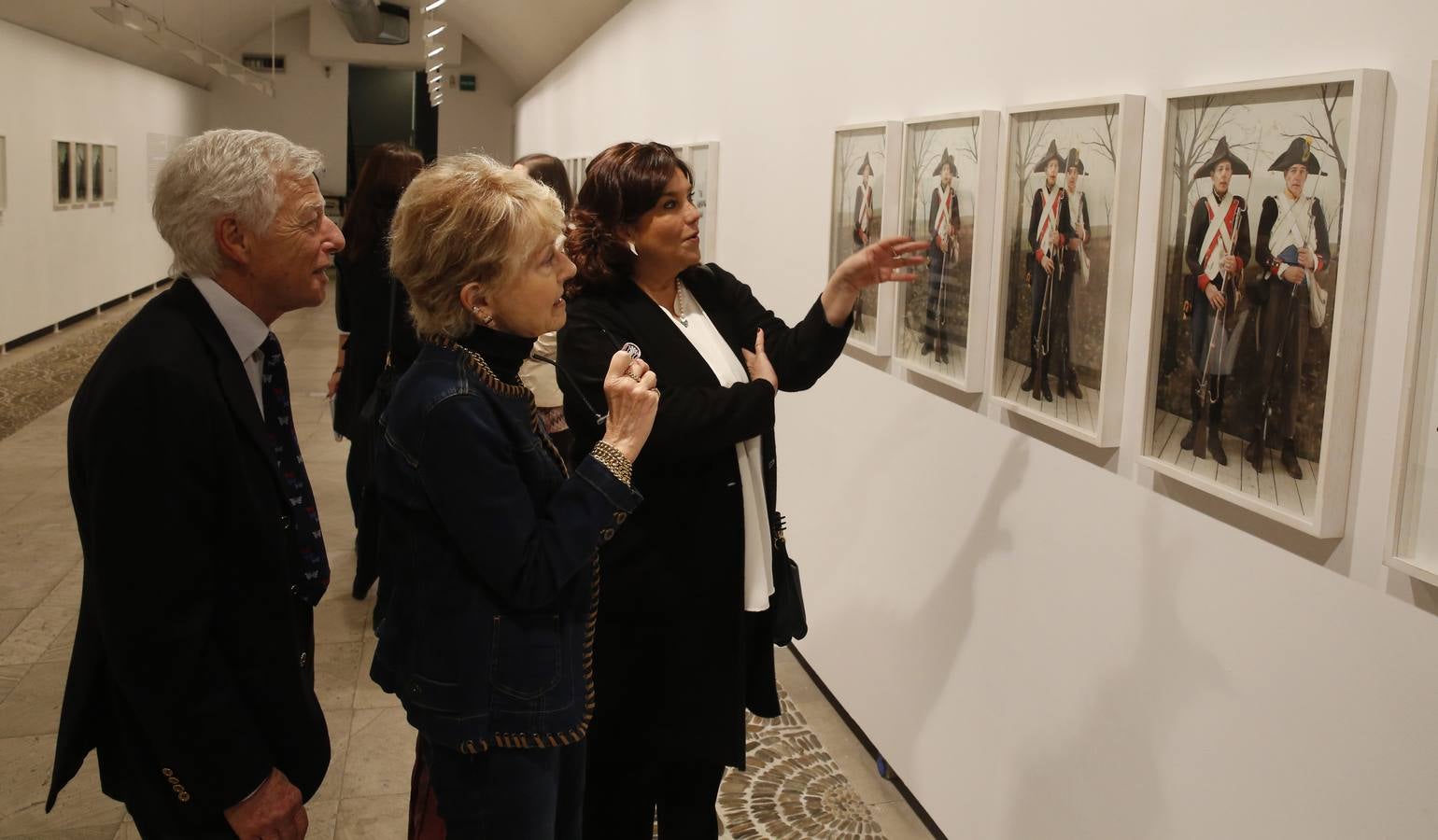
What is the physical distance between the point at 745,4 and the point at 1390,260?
14.6 feet

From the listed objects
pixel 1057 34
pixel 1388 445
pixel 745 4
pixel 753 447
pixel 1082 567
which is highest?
pixel 745 4

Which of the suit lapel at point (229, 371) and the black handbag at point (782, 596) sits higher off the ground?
→ the suit lapel at point (229, 371)

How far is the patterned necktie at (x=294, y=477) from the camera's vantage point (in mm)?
2273

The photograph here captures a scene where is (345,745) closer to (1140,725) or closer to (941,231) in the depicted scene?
(941,231)

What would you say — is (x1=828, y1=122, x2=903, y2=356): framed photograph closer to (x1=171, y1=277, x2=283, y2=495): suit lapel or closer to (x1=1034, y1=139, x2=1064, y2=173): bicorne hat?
(x1=1034, y1=139, x2=1064, y2=173): bicorne hat

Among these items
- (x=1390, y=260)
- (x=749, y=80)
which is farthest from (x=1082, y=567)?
(x=749, y=80)

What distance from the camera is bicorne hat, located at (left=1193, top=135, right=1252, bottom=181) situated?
2393 millimetres

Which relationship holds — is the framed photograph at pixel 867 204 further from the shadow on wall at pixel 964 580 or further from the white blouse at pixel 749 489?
the white blouse at pixel 749 489

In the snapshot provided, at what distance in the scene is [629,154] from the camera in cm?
299

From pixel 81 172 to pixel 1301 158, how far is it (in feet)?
59.3

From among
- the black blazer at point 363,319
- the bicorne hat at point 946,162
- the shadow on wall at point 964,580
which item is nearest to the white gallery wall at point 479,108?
the black blazer at point 363,319

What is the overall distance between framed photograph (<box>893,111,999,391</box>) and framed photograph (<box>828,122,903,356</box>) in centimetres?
8

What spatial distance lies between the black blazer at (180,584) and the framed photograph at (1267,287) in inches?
70.5

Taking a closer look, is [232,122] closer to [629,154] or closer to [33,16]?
[33,16]
